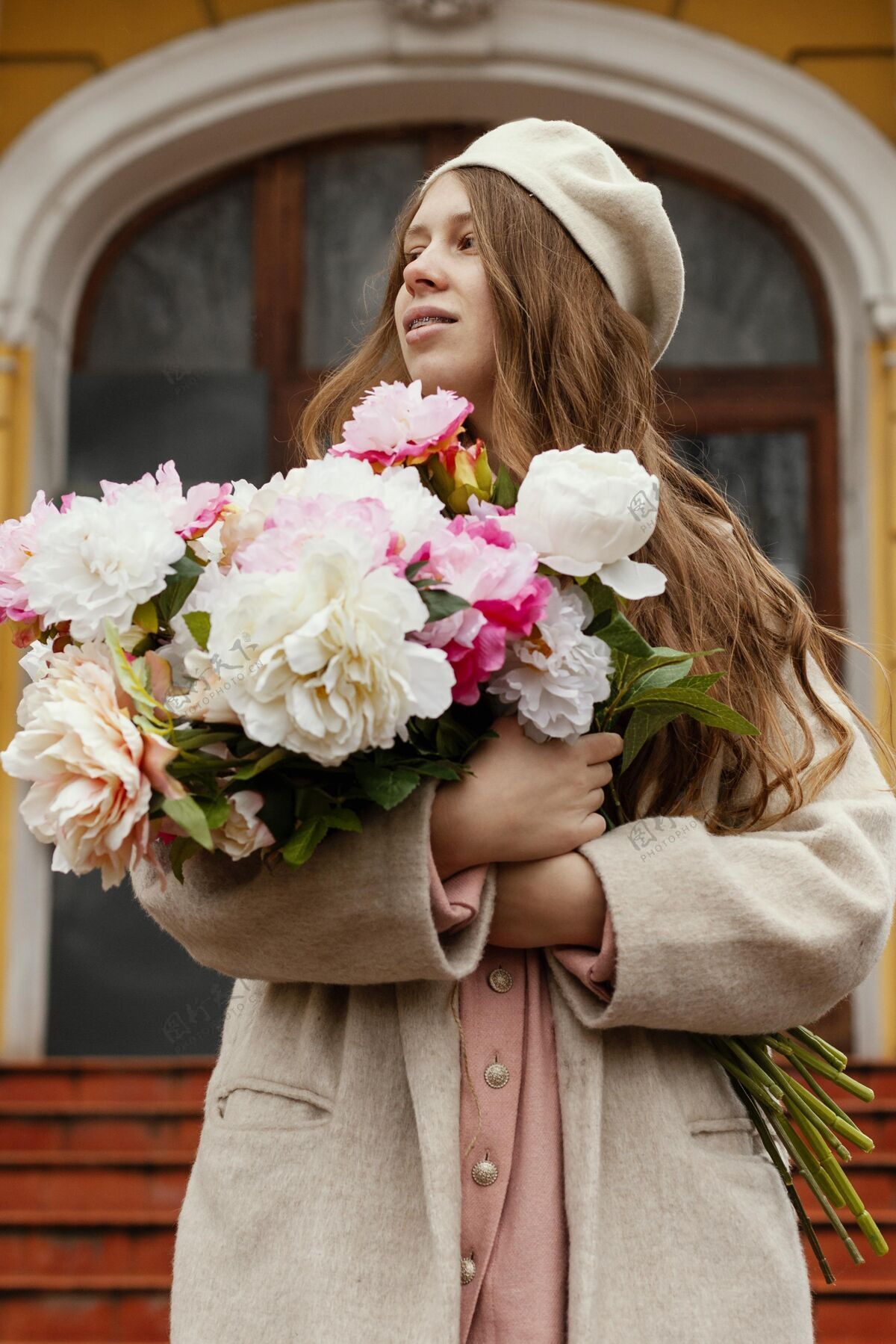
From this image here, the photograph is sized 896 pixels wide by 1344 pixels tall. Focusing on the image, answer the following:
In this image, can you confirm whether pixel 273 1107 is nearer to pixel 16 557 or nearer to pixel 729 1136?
pixel 729 1136

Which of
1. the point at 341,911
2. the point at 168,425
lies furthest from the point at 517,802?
the point at 168,425

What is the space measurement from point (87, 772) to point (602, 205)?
1.09 metres

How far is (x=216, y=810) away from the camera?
125 centimetres

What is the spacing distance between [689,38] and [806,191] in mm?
744

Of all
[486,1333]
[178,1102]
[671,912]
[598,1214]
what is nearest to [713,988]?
[671,912]

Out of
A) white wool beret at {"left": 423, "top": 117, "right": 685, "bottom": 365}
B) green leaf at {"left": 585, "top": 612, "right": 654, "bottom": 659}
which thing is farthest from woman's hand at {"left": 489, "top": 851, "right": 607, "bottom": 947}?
white wool beret at {"left": 423, "top": 117, "right": 685, "bottom": 365}

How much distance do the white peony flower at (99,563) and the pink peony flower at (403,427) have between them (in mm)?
232

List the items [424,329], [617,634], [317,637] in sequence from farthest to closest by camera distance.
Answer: [424,329], [617,634], [317,637]

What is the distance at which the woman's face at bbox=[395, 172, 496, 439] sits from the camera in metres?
1.83

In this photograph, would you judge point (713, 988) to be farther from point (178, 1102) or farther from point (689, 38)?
point (689, 38)

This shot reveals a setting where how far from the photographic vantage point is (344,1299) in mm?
1384

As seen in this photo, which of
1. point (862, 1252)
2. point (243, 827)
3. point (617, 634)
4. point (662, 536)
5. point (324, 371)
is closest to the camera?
point (243, 827)

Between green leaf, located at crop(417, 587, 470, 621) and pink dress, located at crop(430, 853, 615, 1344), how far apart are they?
0.27m

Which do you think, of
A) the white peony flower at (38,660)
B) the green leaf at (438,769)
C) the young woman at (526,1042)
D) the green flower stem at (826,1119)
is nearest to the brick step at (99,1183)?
the young woman at (526,1042)
